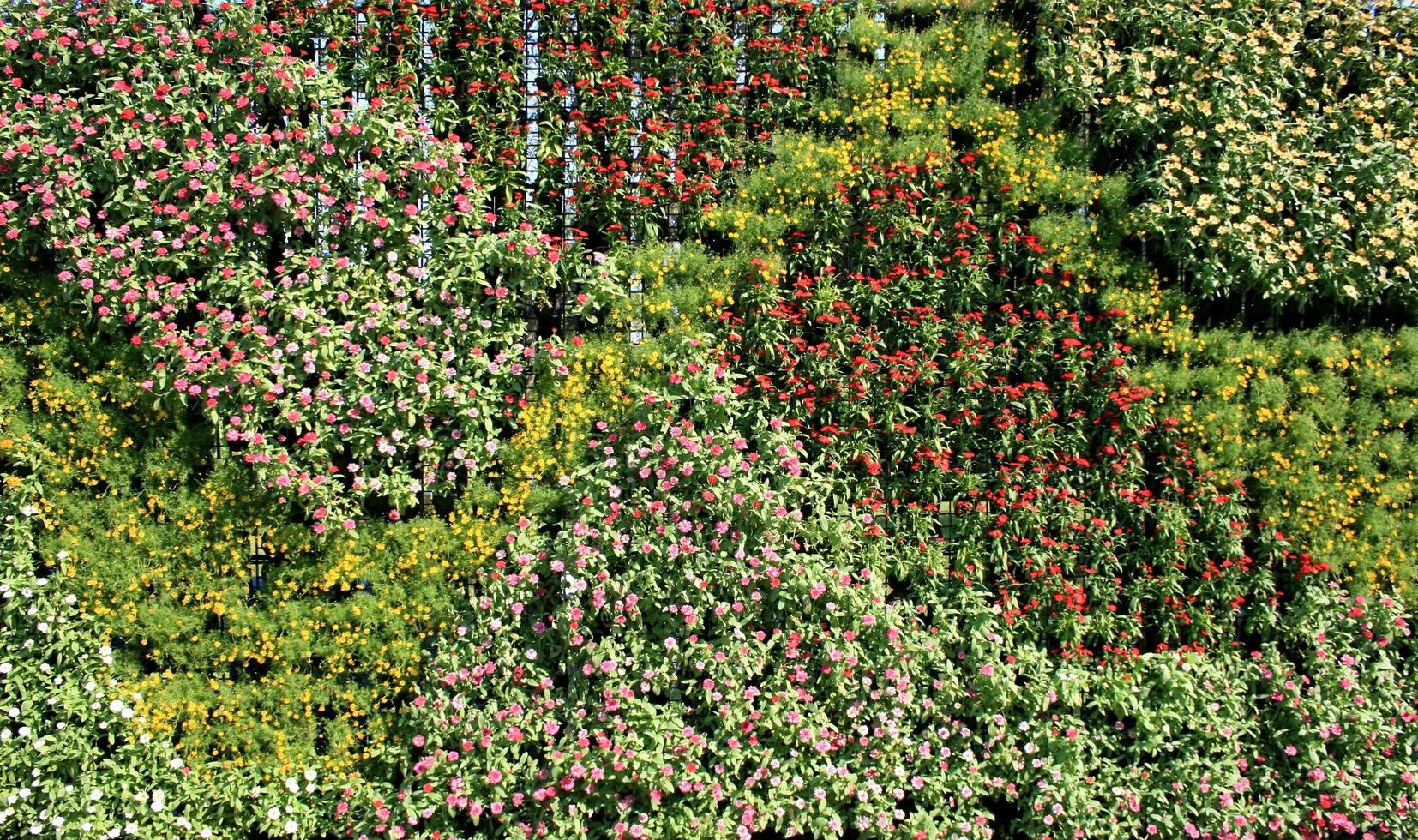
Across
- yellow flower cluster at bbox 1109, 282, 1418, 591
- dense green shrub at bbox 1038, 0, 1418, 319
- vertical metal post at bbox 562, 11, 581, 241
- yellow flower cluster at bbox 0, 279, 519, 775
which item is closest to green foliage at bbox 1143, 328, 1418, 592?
yellow flower cluster at bbox 1109, 282, 1418, 591

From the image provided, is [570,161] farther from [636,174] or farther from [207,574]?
[207,574]

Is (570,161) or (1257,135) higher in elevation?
(1257,135)

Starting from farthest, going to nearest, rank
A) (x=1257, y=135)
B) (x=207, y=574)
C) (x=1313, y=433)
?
1. (x=1257, y=135)
2. (x=1313, y=433)
3. (x=207, y=574)

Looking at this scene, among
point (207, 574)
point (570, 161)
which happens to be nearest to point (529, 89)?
point (570, 161)

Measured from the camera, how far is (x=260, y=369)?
4047 mm

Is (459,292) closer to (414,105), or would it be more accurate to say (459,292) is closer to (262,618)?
(414,105)

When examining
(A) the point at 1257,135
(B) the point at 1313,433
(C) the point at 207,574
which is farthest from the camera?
(A) the point at 1257,135

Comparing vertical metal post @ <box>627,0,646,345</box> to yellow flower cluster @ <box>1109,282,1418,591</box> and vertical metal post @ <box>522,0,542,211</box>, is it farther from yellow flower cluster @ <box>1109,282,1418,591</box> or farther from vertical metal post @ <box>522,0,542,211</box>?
yellow flower cluster @ <box>1109,282,1418,591</box>

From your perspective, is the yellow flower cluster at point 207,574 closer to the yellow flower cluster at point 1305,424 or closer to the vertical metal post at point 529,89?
the vertical metal post at point 529,89

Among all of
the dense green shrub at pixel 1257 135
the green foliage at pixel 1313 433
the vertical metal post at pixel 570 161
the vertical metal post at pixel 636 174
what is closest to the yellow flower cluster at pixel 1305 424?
the green foliage at pixel 1313 433

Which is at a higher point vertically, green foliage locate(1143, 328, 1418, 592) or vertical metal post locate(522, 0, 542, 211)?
vertical metal post locate(522, 0, 542, 211)

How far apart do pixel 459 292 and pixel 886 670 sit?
262 cm

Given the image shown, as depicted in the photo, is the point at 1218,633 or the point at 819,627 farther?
the point at 1218,633

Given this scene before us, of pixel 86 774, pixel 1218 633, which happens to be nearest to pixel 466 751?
pixel 86 774
